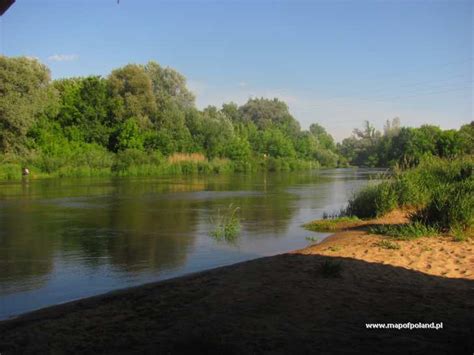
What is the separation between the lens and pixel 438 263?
838 cm

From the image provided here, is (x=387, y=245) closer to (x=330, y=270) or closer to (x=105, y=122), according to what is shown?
(x=330, y=270)

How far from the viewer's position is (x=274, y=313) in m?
5.77

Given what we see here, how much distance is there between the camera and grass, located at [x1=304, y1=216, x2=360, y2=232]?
1492cm

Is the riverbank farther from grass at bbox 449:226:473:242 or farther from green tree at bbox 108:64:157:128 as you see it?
green tree at bbox 108:64:157:128

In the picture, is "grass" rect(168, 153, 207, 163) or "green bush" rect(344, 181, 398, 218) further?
"grass" rect(168, 153, 207, 163)

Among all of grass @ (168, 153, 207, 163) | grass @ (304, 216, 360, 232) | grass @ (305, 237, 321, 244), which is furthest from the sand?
grass @ (168, 153, 207, 163)

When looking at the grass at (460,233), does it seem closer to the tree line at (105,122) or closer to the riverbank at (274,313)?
the riverbank at (274,313)

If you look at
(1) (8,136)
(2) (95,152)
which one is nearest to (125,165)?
(2) (95,152)

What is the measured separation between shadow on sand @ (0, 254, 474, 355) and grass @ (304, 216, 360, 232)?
6.83 m

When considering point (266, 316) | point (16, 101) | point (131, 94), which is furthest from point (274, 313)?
point (131, 94)

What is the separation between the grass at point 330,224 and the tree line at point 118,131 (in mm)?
18958

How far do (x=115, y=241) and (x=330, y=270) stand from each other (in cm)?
721

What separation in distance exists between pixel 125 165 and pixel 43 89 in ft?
39.3

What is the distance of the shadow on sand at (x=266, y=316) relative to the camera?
4.77 meters
